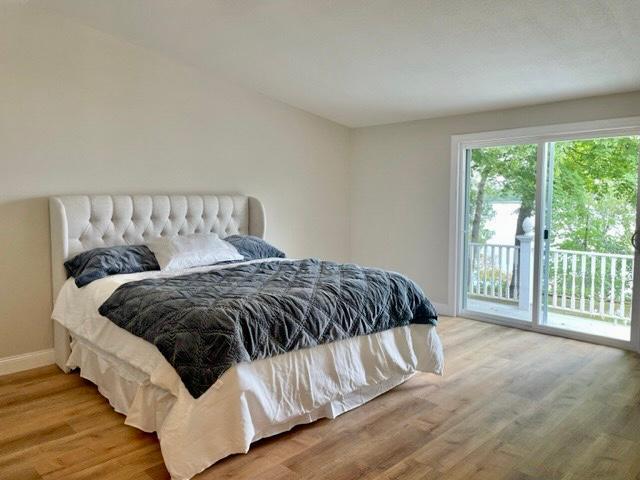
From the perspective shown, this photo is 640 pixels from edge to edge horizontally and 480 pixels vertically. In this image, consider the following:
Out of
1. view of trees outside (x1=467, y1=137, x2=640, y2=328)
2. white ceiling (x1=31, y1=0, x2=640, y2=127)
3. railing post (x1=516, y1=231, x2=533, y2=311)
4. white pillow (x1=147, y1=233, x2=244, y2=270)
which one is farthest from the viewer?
railing post (x1=516, y1=231, x2=533, y2=311)

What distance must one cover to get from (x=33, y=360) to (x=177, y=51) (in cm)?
266

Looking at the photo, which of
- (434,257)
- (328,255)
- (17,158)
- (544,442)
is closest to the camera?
(544,442)

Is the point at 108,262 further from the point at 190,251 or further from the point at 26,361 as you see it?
the point at 26,361

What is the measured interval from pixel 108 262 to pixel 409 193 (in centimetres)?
319

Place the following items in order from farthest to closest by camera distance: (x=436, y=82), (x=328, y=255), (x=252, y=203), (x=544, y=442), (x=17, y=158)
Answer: (x=328, y=255), (x=252, y=203), (x=436, y=82), (x=17, y=158), (x=544, y=442)

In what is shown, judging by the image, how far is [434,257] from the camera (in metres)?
5.25

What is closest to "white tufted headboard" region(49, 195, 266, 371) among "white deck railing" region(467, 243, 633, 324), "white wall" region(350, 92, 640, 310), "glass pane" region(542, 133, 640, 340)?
"white wall" region(350, 92, 640, 310)

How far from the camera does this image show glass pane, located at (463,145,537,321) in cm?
464

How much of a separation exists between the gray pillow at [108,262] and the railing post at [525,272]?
3266 mm

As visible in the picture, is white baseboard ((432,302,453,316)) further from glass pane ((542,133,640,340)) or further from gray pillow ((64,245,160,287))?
gray pillow ((64,245,160,287))

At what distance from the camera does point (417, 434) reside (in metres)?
2.63

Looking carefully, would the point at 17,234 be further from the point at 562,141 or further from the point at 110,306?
the point at 562,141

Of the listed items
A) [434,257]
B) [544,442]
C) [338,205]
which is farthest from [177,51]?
[544,442]

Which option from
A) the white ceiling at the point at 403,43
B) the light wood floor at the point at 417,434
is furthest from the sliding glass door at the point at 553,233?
the light wood floor at the point at 417,434
